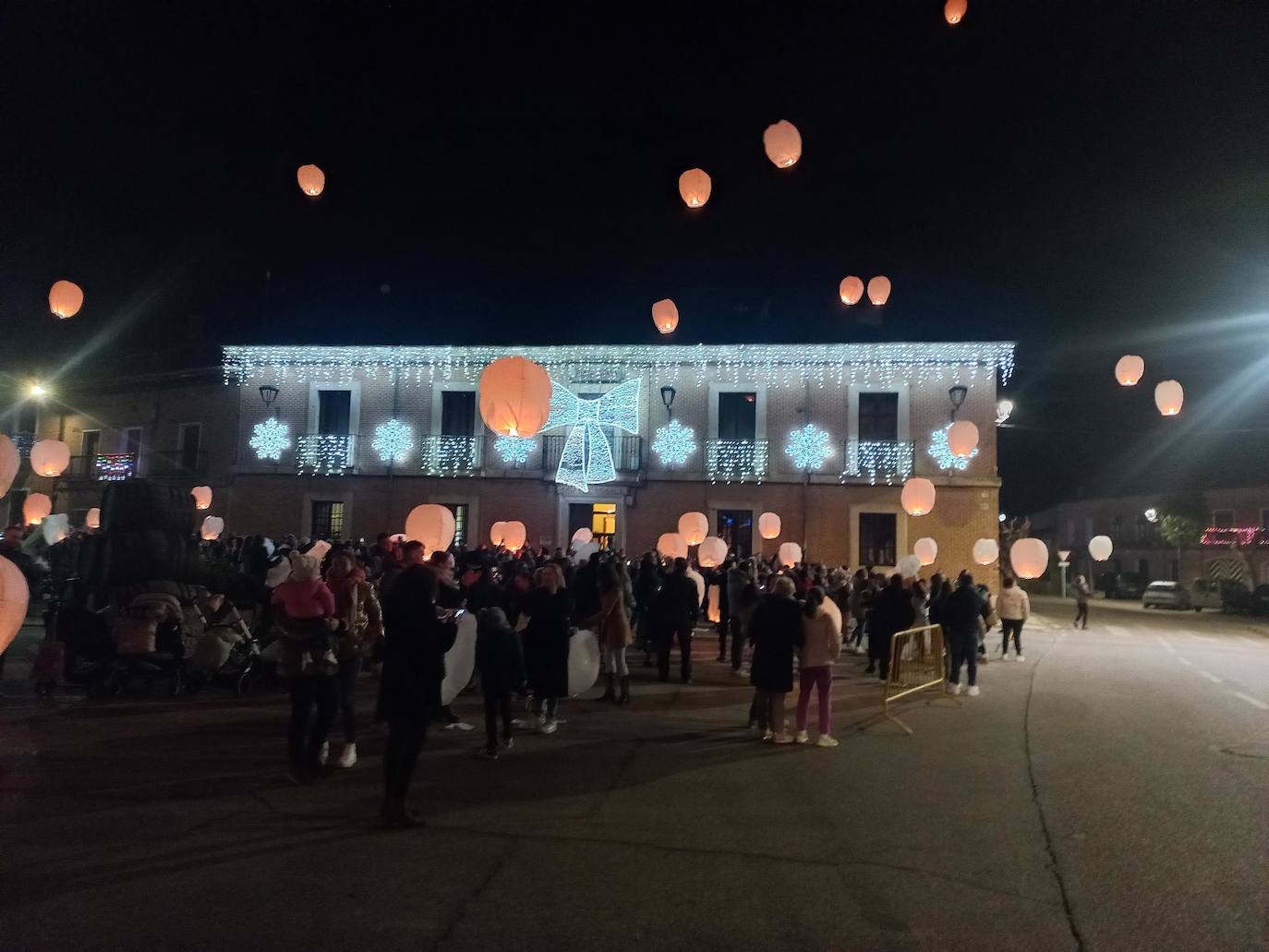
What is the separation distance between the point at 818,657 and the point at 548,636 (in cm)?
255

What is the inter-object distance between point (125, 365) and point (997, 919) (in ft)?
99.3

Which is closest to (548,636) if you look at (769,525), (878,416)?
(769,525)

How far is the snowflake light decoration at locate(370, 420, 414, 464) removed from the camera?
22.5m

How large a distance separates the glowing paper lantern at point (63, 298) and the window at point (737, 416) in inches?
567

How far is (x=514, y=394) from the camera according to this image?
9.51 m

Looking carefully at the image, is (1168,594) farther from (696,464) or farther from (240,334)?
(240,334)

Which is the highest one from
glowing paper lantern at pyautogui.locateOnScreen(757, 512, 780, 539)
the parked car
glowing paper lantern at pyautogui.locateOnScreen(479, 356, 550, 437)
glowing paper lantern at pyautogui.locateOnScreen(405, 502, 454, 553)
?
glowing paper lantern at pyautogui.locateOnScreen(479, 356, 550, 437)

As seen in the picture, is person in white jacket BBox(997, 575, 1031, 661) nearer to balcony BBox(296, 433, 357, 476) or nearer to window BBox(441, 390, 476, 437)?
window BBox(441, 390, 476, 437)

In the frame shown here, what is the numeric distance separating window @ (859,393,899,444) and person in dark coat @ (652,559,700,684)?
11761 millimetres

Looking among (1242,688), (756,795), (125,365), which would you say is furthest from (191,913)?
(125,365)

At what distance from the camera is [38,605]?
16.4 meters

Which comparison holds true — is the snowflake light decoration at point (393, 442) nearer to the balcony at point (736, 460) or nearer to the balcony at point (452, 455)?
the balcony at point (452, 455)

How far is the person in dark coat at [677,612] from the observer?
10.8 meters

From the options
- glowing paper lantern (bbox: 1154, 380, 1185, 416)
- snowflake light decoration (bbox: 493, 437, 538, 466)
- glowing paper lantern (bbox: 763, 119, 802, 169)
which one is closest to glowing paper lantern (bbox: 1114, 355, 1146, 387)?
glowing paper lantern (bbox: 1154, 380, 1185, 416)
